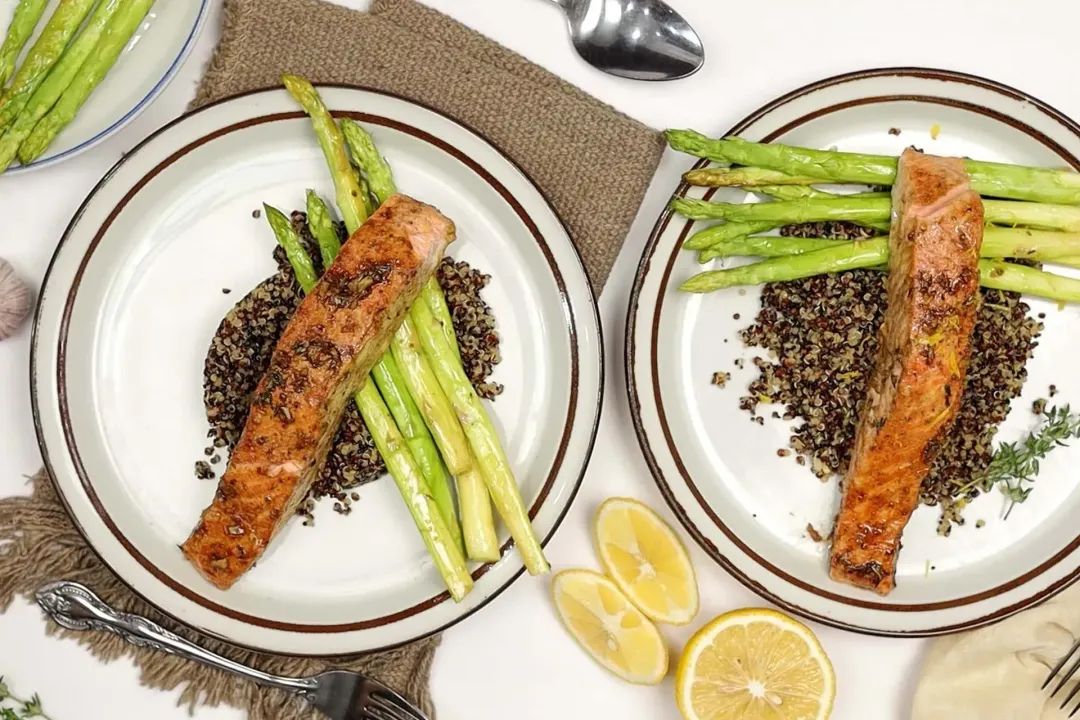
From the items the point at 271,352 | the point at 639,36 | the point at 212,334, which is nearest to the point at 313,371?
the point at 271,352

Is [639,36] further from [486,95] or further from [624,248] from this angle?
[624,248]

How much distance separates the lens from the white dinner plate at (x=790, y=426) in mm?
2951

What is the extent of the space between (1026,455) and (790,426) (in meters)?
→ 0.77

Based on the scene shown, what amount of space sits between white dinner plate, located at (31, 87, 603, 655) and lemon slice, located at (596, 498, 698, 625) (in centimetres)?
27

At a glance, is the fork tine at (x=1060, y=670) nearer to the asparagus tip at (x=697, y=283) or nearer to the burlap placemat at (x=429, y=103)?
the asparagus tip at (x=697, y=283)

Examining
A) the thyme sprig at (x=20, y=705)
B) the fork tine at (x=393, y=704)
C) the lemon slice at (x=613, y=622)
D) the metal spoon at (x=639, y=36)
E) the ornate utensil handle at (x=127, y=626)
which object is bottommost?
the thyme sprig at (x=20, y=705)

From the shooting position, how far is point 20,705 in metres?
3.13

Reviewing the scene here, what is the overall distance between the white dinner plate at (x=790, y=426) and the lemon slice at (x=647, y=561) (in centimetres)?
15

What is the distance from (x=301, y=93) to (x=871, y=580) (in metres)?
2.45

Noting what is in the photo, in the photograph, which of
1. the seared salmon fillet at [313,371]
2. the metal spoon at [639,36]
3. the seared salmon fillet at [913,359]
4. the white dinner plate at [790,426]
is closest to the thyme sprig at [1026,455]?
the white dinner plate at [790,426]

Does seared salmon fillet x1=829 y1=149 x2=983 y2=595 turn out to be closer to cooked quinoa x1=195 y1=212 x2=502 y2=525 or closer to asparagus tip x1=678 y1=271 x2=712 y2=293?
asparagus tip x1=678 y1=271 x2=712 y2=293

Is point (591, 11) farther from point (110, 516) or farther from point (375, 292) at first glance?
point (110, 516)

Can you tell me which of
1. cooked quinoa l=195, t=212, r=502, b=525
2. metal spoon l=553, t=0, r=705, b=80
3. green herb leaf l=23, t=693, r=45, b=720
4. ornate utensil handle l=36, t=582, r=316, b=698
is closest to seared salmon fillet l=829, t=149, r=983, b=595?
metal spoon l=553, t=0, r=705, b=80

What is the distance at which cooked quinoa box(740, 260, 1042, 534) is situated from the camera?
3002mm
